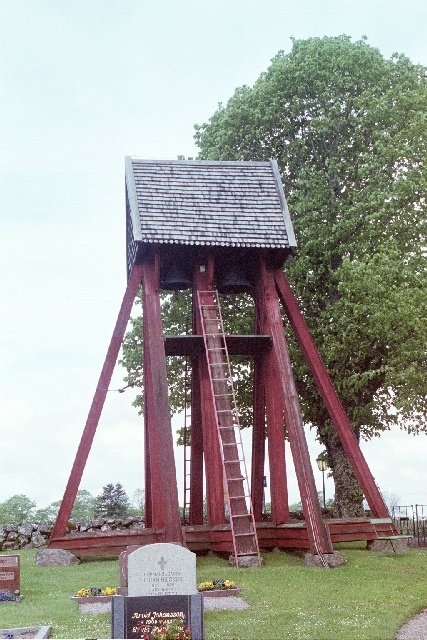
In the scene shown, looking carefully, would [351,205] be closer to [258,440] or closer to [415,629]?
[258,440]

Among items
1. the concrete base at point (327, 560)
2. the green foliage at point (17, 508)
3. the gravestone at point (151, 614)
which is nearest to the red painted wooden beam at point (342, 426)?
the concrete base at point (327, 560)

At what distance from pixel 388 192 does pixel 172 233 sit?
386 inches

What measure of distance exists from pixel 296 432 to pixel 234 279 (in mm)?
5514

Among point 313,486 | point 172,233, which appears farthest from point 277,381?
point 172,233

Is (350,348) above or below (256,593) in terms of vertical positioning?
above

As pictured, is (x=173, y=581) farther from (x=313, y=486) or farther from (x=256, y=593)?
(x=313, y=486)

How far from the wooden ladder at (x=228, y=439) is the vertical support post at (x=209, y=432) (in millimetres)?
558

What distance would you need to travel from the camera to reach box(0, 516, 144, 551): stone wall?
27766 millimetres

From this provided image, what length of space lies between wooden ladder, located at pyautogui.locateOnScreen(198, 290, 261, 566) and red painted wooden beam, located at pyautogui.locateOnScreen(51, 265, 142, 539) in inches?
82.5

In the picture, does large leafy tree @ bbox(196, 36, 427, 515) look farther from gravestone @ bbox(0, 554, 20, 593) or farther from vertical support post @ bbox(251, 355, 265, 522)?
gravestone @ bbox(0, 554, 20, 593)

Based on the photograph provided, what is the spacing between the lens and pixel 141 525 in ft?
95.4

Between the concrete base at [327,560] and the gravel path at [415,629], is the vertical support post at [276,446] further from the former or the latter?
the gravel path at [415,629]

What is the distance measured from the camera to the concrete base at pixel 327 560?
17625 mm

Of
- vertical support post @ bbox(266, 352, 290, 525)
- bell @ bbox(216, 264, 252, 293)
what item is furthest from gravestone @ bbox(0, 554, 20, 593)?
bell @ bbox(216, 264, 252, 293)
